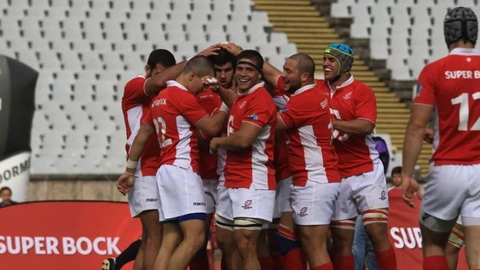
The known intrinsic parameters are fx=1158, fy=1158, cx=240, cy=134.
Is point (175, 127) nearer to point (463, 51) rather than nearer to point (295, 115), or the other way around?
point (295, 115)

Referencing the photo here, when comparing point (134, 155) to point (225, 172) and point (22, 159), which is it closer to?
point (225, 172)

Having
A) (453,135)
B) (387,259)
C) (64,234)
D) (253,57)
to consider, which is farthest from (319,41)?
(453,135)

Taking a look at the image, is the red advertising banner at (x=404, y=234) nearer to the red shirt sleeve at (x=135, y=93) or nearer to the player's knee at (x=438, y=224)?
the red shirt sleeve at (x=135, y=93)

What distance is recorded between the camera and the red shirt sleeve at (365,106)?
10.5 metres

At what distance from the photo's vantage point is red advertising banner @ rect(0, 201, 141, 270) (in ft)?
41.3

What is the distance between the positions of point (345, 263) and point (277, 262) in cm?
70

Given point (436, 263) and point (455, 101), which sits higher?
point (455, 101)

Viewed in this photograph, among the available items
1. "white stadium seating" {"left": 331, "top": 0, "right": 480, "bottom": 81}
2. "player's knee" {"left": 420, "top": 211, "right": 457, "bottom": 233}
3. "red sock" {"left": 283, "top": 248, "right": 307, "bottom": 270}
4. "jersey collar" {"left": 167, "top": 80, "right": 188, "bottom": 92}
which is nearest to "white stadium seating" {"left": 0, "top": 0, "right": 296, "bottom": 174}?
"white stadium seating" {"left": 331, "top": 0, "right": 480, "bottom": 81}

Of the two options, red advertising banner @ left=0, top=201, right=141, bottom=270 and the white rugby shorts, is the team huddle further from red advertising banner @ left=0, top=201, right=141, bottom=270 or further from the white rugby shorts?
red advertising banner @ left=0, top=201, right=141, bottom=270

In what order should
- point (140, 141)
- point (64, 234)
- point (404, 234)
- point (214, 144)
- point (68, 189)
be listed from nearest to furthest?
point (214, 144) → point (140, 141) → point (64, 234) → point (404, 234) → point (68, 189)

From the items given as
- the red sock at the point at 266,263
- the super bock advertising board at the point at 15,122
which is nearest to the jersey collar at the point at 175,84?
the red sock at the point at 266,263

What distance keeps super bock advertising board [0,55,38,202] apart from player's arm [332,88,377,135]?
6.23 metres

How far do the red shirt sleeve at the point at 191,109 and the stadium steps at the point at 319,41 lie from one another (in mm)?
10102

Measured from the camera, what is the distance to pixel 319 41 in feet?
69.3
